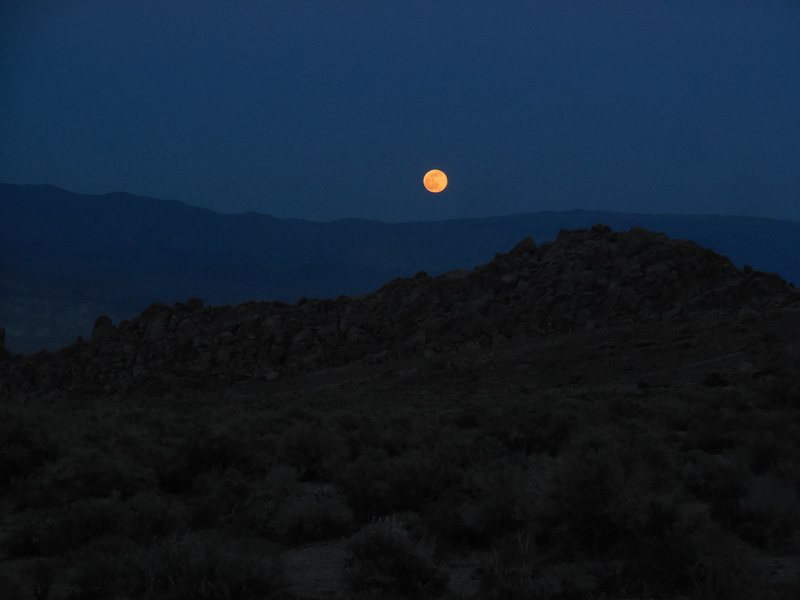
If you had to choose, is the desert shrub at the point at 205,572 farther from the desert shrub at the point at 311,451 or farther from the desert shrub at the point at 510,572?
the desert shrub at the point at 311,451

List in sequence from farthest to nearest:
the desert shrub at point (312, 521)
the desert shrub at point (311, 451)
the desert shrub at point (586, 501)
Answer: the desert shrub at point (311, 451) < the desert shrub at point (312, 521) < the desert shrub at point (586, 501)

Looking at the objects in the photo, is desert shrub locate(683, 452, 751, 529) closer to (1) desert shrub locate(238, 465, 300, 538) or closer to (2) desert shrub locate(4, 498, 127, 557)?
(1) desert shrub locate(238, 465, 300, 538)

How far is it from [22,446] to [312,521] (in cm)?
661

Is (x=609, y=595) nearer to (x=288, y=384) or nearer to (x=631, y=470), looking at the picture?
(x=631, y=470)

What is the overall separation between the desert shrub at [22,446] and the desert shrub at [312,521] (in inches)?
225

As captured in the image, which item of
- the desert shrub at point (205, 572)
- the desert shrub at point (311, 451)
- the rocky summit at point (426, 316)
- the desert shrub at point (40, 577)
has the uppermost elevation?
the desert shrub at point (205, 572)

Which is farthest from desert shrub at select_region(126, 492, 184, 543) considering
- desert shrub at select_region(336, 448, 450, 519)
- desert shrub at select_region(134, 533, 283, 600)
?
desert shrub at select_region(336, 448, 450, 519)

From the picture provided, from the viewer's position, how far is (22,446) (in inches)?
618

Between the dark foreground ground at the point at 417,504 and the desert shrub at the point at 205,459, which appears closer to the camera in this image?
the dark foreground ground at the point at 417,504

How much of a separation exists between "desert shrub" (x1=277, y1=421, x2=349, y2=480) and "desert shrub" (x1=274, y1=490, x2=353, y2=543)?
3.40m

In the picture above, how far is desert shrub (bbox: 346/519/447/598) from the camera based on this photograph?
8.84 metres

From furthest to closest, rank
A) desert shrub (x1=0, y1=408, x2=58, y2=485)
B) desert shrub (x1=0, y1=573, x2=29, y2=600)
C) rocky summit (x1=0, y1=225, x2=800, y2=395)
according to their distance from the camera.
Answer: rocky summit (x1=0, y1=225, x2=800, y2=395)
desert shrub (x1=0, y1=408, x2=58, y2=485)
desert shrub (x1=0, y1=573, x2=29, y2=600)

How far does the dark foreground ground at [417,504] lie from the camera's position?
881 cm

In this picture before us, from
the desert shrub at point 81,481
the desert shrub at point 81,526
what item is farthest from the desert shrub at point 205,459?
the desert shrub at point 81,526
